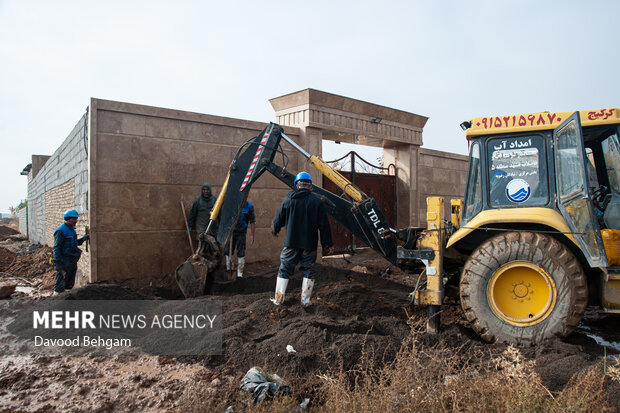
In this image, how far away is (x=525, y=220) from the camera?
14.0 ft

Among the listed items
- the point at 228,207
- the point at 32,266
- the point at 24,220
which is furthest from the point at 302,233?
the point at 24,220

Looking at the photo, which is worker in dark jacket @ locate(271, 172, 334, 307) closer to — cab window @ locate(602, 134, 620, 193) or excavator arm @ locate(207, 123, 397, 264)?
excavator arm @ locate(207, 123, 397, 264)

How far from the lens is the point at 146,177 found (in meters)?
7.38

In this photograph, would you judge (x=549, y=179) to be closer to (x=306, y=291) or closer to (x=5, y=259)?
(x=306, y=291)

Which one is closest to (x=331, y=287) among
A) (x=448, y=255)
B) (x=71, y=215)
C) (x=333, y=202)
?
(x=333, y=202)

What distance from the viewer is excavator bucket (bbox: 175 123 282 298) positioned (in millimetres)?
6121

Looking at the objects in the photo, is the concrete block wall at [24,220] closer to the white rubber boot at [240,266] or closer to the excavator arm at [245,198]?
the white rubber boot at [240,266]

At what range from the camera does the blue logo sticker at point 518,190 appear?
448cm

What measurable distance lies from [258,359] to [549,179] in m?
3.44

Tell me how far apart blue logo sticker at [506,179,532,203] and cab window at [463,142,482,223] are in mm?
312

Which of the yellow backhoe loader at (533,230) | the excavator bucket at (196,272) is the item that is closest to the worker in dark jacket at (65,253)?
the excavator bucket at (196,272)

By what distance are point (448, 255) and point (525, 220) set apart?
1.01 metres

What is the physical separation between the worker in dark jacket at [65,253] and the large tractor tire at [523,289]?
5489 millimetres

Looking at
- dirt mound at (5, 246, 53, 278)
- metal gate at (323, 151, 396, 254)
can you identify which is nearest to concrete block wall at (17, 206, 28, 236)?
dirt mound at (5, 246, 53, 278)
